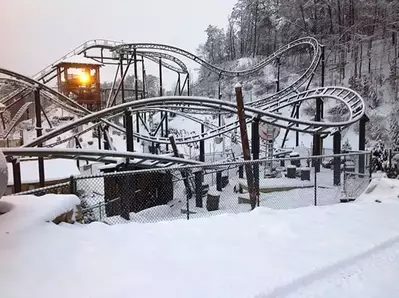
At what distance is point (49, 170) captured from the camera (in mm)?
12789

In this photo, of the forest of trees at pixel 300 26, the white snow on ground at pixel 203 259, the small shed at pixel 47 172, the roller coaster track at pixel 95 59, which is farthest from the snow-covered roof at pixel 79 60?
the white snow on ground at pixel 203 259

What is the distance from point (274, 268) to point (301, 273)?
0.21 m

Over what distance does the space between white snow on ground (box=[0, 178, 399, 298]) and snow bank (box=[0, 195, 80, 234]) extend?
66 millimetres

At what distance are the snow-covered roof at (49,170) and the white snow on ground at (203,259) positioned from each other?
9.34 m

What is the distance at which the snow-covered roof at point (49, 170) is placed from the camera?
12.0 metres

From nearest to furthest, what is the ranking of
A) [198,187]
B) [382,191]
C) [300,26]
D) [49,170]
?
[382,191] < [198,187] < [49,170] < [300,26]

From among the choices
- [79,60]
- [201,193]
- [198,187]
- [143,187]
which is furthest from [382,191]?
[79,60]

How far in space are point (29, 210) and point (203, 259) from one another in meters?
1.85

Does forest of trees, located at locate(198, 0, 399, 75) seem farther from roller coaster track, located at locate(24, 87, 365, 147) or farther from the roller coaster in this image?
roller coaster track, located at locate(24, 87, 365, 147)

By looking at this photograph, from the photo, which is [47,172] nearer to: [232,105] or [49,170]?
[49,170]

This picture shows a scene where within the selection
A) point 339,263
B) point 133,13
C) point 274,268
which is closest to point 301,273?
point 274,268

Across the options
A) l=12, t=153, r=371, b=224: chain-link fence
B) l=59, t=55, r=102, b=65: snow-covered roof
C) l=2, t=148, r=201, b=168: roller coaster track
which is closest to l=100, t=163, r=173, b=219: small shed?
l=12, t=153, r=371, b=224: chain-link fence

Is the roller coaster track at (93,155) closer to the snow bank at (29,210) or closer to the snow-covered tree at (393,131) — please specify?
the snow bank at (29,210)

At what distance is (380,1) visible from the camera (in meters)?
30.5
